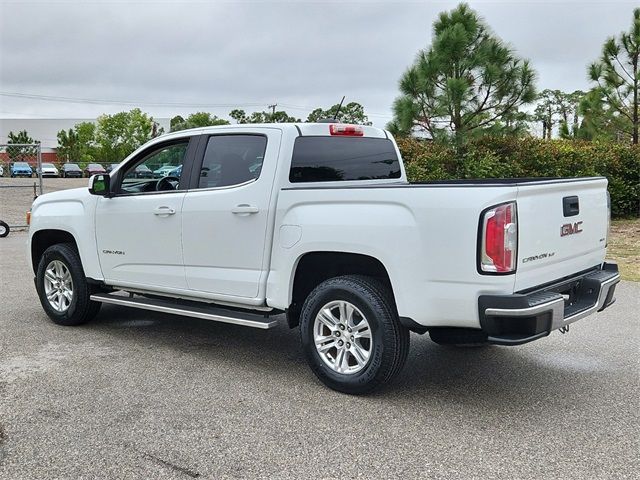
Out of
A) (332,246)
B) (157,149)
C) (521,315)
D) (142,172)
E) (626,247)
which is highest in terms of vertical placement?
(157,149)

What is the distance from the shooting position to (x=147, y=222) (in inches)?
221

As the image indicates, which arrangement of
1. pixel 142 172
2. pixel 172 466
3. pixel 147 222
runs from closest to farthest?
pixel 172 466
pixel 147 222
pixel 142 172

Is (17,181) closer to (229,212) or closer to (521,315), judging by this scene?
(229,212)

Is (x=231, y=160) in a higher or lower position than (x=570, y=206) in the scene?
higher

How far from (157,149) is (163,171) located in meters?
0.21

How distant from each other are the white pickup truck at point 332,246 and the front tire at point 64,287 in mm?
16

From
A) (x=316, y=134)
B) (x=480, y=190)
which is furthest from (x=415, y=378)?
(x=316, y=134)

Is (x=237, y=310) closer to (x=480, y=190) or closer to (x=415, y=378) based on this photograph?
(x=415, y=378)

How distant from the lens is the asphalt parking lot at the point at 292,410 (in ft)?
11.3

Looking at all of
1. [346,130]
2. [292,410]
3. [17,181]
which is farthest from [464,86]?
[17,181]

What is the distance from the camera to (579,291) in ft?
15.0

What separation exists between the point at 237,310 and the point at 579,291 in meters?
2.68

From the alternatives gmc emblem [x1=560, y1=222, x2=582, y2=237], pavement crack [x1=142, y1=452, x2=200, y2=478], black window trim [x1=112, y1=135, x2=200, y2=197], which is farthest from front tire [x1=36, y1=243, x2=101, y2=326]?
gmc emblem [x1=560, y1=222, x2=582, y2=237]

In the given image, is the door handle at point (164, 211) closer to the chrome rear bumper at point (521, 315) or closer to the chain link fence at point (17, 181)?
the chrome rear bumper at point (521, 315)
